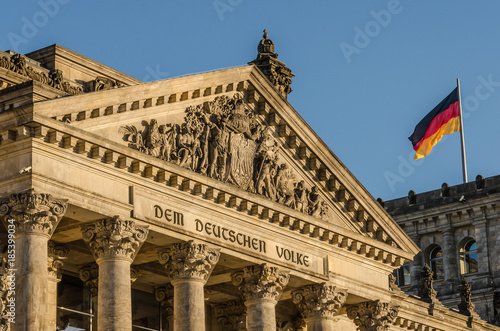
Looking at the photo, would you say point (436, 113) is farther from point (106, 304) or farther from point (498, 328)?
point (106, 304)

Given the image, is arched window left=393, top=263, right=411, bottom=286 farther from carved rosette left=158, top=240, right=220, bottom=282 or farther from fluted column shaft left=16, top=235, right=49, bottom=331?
fluted column shaft left=16, top=235, right=49, bottom=331

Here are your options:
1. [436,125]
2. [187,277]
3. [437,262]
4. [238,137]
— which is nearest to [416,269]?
[437,262]

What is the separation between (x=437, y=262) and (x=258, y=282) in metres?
43.3

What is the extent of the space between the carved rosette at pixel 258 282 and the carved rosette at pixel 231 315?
3605mm

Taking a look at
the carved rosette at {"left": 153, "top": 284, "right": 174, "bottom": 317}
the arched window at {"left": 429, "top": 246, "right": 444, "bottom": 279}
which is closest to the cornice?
the carved rosette at {"left": 153, "top": 284, "right": 174, "bottom": 317}

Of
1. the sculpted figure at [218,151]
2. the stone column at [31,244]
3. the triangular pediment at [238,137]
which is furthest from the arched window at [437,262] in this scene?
the stone column at [31,244]

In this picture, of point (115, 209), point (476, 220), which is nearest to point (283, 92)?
point (115, 209)

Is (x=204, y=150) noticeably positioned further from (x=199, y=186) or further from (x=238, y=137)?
(x=238, y=137)

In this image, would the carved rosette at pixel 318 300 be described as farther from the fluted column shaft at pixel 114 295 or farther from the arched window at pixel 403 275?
the arched window at pixel 403 275

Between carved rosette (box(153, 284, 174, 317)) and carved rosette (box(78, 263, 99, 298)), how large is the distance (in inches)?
170

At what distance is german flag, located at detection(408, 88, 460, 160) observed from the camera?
81019mm

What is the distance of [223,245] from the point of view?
162 feet

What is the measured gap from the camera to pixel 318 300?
5450 centimetres

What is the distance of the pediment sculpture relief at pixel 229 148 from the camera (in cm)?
4731
